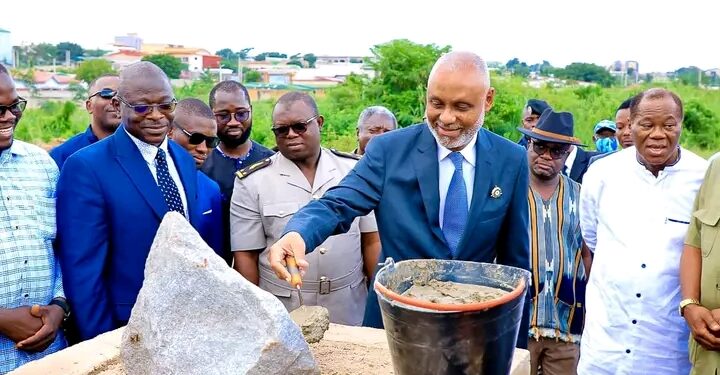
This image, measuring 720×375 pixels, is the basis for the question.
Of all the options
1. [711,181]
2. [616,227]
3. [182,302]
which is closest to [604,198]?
[616,227]

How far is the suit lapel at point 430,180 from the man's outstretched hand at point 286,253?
57 centimetres

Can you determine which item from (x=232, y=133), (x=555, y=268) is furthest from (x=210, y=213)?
(x=555, y=268)

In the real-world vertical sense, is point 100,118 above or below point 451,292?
above

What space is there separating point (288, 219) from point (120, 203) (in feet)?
2.64

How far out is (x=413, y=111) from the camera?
16.1 meters

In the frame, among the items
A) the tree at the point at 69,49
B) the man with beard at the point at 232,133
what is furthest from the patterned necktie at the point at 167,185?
the tree at the point at 69,49

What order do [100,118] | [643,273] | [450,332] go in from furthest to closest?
[100,118], [643,273], [450,332]

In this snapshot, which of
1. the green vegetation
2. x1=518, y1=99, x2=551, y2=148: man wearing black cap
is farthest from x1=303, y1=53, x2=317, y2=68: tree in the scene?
x1=518, y1=99, x2=551, y2=148: man wearing black cap

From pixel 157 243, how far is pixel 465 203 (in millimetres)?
1091

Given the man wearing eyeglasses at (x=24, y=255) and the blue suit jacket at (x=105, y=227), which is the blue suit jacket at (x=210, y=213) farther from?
the man wearing eyeglasses at (x=24, y=255)

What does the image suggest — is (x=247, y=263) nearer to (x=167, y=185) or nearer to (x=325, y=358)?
(x=167, y=185)

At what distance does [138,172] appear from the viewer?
2.92 metres

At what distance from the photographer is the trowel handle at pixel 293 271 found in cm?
198

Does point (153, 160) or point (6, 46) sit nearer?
point (153, 160)
